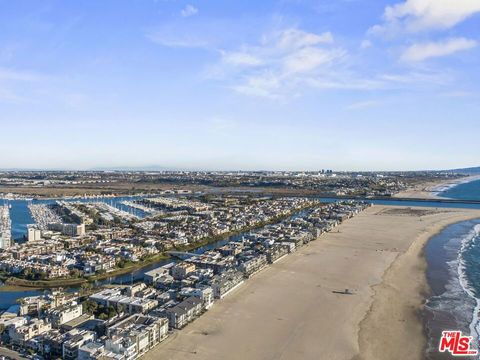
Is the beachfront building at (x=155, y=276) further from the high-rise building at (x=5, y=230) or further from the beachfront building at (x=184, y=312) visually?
the high-rise building at (x=5, y=230)

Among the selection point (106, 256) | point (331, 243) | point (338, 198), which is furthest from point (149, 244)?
point (338, 198)

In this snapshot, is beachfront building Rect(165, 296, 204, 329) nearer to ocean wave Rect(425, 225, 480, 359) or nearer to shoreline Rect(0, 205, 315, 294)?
shoreline Rect(0, 205, 315, 294)

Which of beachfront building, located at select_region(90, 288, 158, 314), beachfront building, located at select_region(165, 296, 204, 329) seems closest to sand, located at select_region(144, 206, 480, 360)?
beachfront building, located at select_region(165, 296, 204, 329)

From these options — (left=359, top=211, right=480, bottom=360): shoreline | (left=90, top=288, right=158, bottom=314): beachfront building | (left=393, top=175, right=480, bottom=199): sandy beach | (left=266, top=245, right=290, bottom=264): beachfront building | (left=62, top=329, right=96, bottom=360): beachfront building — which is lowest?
(left=359, top=211, right=480, bottom=360): shoreline

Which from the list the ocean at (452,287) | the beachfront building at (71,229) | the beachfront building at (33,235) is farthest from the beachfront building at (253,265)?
the beachfront building at (33,235)

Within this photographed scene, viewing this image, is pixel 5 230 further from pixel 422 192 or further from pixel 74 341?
pixel 422 192

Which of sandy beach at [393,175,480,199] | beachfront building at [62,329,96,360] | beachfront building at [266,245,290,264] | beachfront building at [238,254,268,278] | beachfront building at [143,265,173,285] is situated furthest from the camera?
sandy beach at [393,175,480,199]

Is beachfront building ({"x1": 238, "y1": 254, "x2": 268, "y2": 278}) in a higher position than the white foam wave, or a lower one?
higher
